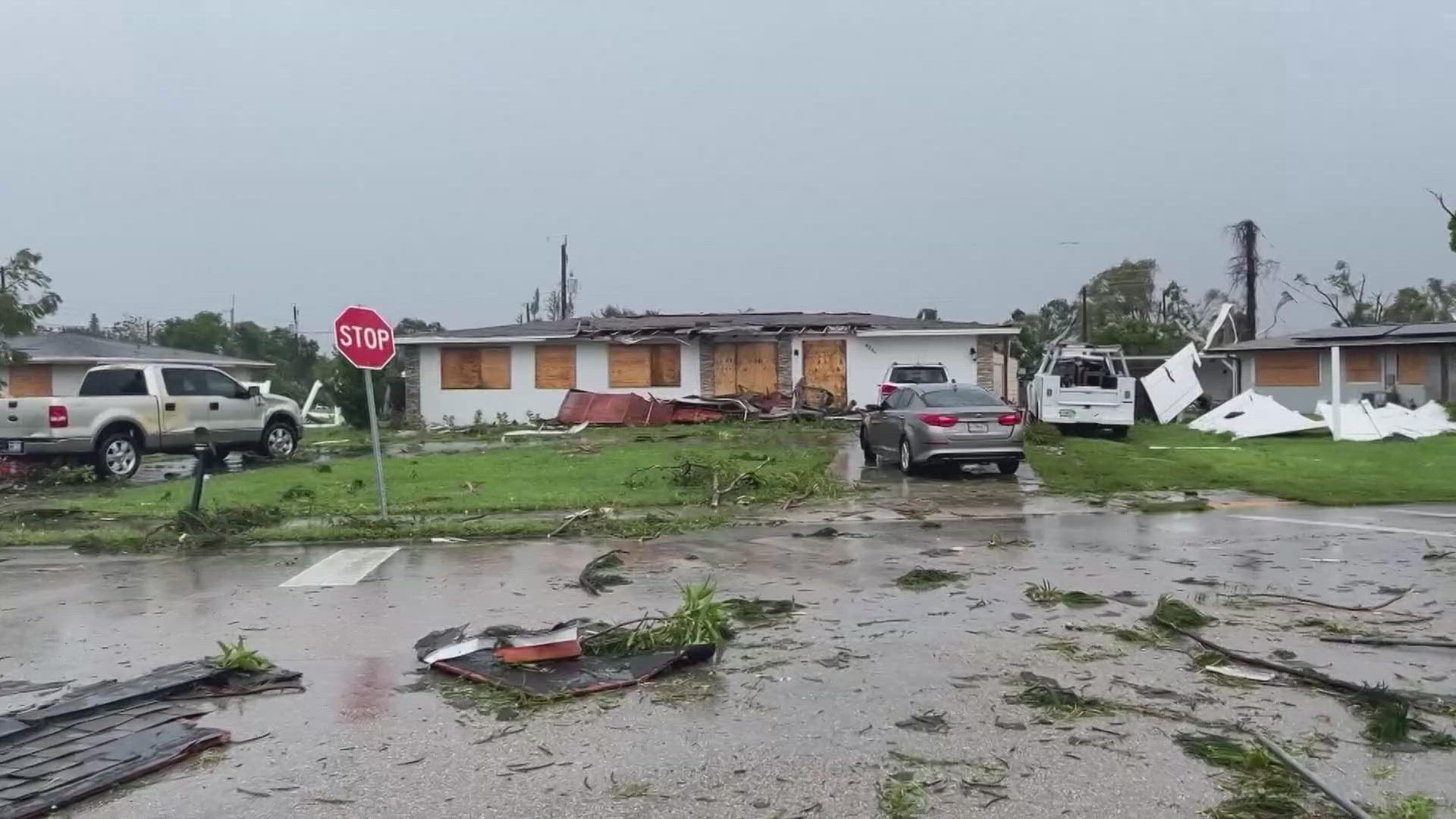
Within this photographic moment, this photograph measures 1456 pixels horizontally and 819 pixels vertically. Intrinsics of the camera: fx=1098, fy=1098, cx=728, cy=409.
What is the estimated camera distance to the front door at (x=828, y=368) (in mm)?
29828

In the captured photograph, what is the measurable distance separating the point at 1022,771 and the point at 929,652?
1.85m

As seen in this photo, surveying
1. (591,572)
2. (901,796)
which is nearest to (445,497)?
(591,572)

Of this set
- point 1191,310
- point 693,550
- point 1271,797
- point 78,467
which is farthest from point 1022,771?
point 1191,310

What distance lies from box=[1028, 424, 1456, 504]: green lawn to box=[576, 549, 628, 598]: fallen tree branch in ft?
22.9

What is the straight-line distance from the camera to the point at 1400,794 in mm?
4203

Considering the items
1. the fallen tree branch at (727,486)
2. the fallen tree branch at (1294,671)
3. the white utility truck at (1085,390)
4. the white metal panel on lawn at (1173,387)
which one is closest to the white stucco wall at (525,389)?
the white utility truck at (1085,390)

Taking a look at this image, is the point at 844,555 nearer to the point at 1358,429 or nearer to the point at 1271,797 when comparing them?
the point at 1271,797

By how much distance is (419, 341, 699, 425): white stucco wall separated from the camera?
99.2ft

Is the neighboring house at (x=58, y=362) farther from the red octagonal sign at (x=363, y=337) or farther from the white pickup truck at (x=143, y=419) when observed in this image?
the red octagonal sign at (x=363, y=337)

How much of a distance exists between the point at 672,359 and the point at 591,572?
2150 centimetres

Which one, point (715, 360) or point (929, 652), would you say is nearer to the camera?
point (929, 652)

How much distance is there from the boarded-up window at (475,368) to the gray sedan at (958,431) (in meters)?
16.5

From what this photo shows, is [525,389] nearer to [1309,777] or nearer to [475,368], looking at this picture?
[475,368]

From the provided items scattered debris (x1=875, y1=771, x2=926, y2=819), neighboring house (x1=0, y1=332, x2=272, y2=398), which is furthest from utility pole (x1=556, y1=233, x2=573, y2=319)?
scattered debris (x1=875, y1=771, x2=926, y2=819)
